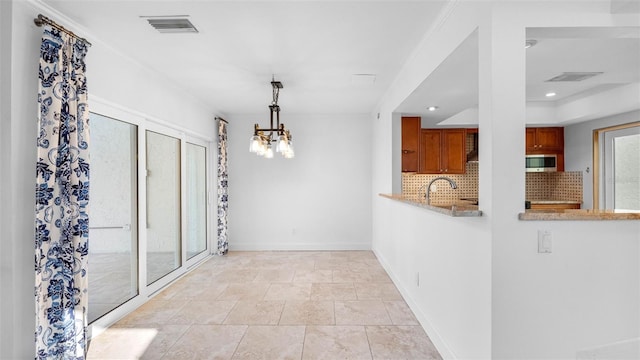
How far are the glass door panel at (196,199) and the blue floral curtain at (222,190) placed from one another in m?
0.28

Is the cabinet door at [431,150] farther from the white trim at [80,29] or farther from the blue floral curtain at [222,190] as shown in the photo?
the white trim at [80,29]

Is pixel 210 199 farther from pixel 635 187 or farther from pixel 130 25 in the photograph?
pixel 635 187

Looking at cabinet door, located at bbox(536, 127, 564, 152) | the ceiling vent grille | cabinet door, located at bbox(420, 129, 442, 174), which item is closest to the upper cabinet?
cabinet door, located at bbox(536, 127, 564, 152)

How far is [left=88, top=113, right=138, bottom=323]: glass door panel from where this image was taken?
2.95 m

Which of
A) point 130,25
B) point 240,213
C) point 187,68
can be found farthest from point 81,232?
point 240,213

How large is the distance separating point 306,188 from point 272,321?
3.31 m

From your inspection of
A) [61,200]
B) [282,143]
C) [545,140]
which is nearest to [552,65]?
[545,140]

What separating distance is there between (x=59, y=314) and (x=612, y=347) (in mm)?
3049

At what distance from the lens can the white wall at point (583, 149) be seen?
4.92m

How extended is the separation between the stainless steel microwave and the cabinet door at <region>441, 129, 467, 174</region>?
1.19 metres

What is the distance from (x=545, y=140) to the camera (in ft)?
18.0

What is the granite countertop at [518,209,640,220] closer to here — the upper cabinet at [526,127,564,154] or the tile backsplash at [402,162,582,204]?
the tile backsplash at [402,162,582,204]

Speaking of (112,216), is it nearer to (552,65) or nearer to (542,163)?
(552,65)

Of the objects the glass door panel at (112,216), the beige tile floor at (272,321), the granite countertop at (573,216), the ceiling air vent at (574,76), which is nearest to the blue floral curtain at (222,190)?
the beige tile floor at (272,321)
